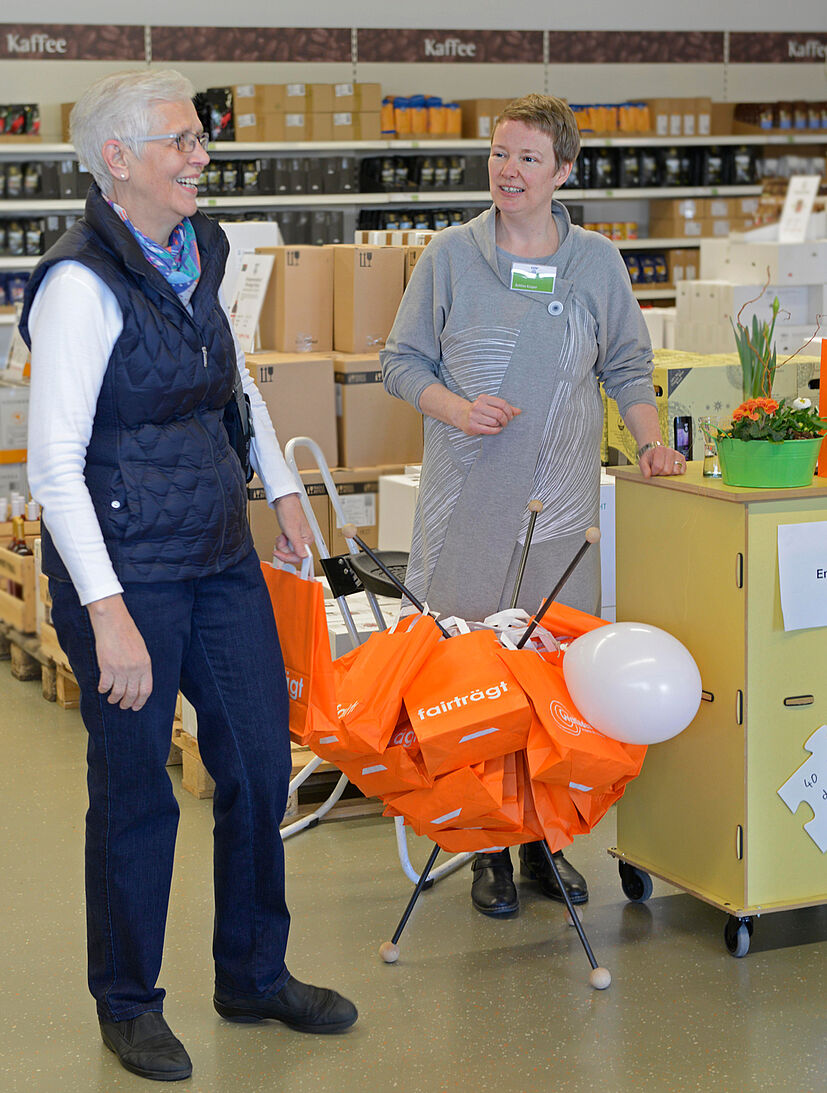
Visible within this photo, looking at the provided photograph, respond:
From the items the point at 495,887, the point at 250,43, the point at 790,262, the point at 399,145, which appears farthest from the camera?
the point at 250,43

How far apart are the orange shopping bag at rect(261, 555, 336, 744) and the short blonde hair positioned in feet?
3.14

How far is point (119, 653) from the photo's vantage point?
2117mm

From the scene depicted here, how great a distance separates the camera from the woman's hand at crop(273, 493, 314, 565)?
8.13 ft

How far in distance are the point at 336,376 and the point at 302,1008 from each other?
→ 2.54 m

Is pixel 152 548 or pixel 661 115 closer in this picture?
pixel 152 548

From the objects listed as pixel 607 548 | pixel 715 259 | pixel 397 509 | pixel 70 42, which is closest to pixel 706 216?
pixel 715 259

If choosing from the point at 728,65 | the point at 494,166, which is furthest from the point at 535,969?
the point at 728,65

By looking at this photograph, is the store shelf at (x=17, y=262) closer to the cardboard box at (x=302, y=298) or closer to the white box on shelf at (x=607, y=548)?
the cardboard box at (x=302, y=298)

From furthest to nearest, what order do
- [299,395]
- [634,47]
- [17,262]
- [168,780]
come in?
[634,47]
[17,262]
[299,395]
[168,780]

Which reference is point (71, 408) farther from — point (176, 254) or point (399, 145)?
point (399, 145)

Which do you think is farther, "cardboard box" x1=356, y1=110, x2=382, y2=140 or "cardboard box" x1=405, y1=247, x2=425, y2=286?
"cardboard box" x1=356, y1=110, x2=382, y2=140

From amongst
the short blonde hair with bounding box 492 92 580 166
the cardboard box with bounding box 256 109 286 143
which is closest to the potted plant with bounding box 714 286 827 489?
the short blonde hair with bounding box 492 92 580 166

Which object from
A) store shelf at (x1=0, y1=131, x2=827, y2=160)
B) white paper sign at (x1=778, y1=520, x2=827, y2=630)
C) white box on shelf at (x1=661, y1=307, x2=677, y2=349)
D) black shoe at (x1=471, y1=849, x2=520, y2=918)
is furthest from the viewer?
store shelf at (x1=0, y1=131, x2=827, y2=160)

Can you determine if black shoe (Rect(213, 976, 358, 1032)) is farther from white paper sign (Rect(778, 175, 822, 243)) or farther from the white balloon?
white paper sign (Rect(778, 175, 822, 243))
